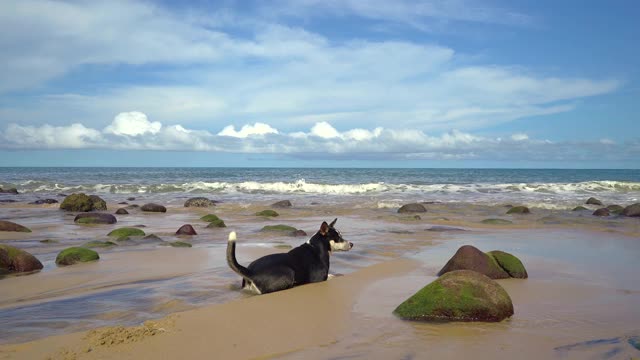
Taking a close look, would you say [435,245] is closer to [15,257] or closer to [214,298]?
[214,298]

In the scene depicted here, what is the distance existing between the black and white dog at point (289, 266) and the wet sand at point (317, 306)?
29cm

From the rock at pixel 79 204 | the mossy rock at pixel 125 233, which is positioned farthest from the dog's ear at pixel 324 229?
the rock at pixel 79 204

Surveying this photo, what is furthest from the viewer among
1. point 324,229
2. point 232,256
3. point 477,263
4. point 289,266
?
point 324,229

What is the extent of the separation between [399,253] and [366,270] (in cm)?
245

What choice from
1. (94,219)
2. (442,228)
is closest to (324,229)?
(442,228)

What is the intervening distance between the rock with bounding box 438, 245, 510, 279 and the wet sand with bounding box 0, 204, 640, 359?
1.06 feet

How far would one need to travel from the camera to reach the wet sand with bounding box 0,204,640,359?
489 cm

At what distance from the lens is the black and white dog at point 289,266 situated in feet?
25.0

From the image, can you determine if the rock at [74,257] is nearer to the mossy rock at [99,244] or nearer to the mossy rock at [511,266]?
the mossy rock at [99,244]

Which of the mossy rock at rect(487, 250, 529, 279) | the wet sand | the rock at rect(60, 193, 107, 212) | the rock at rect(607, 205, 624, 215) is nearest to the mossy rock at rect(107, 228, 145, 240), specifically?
the wet sand

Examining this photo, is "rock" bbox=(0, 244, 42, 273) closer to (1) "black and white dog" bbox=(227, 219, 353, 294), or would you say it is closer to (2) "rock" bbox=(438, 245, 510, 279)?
(1) "black and white dog" bbox=(227, 219, 353, 294)

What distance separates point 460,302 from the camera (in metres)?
5.93

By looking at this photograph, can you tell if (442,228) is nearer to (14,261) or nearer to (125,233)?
(125,233)

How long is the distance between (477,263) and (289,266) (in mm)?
3171
